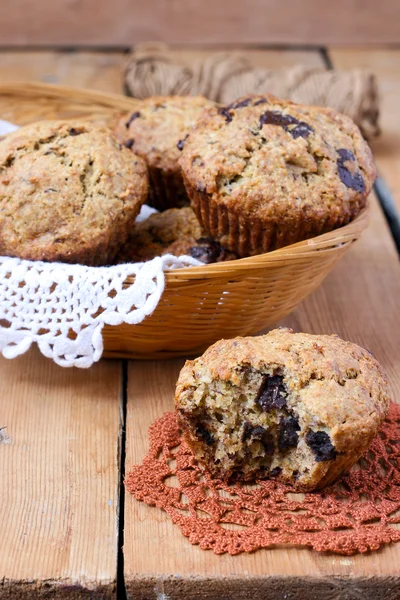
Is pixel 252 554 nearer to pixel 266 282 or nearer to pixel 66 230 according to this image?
pixel 266 282

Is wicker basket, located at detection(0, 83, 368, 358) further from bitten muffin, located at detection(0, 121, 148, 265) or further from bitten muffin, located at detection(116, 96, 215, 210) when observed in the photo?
bitten muffin, located at detection(116, 96, 215, 210)

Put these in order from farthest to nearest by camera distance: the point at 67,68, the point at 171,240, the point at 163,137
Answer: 1. the point at 67,68
2. the point at 163,137
3. the point at 171,240

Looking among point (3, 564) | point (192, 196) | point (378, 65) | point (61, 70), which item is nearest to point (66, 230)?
point (192, 196)

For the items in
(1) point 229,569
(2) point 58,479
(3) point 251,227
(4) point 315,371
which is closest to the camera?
(1) point 229,569

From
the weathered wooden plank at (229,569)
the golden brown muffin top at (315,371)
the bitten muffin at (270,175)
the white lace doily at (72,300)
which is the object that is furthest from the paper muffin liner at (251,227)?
the weathered wooden plank at (229,569)

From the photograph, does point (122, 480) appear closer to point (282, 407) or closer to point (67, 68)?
point (282, 407)

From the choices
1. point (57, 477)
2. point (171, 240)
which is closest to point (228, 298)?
point (171, 240)
